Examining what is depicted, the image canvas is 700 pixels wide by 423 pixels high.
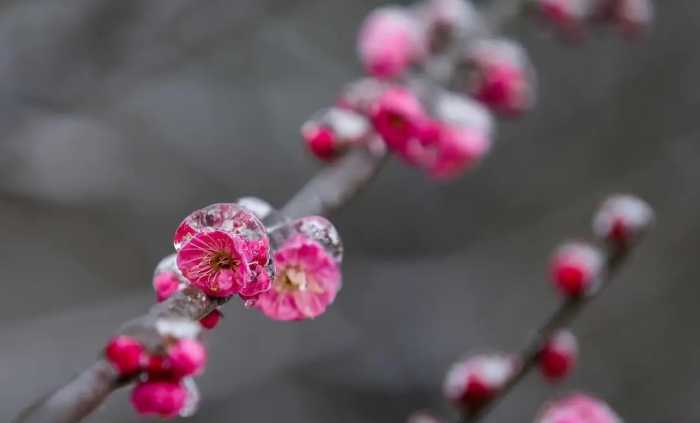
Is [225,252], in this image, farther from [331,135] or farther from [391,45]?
[391,45]

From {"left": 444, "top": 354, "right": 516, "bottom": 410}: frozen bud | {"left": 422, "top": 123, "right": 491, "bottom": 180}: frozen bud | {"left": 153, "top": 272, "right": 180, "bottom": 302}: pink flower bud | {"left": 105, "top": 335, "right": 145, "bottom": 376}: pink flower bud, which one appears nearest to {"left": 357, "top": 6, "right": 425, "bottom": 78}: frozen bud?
{"left": 422, "top": 123, "right": 491, "bottom": 180}: frozen bud

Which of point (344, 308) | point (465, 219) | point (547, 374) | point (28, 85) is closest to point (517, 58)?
point (547, 374)

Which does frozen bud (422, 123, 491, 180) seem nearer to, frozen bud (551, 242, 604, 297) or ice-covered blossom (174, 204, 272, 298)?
frozen bud (551, 242, 604, 297)

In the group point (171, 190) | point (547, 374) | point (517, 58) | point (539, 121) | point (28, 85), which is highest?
point (171, 190)

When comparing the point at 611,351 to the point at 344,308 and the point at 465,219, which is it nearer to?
the point at 465,219

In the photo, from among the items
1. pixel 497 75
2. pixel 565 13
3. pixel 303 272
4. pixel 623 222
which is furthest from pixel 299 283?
pixel 565 13

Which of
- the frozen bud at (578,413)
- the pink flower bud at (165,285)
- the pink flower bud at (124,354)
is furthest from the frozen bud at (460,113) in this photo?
the pink flower bud at (124,354)
